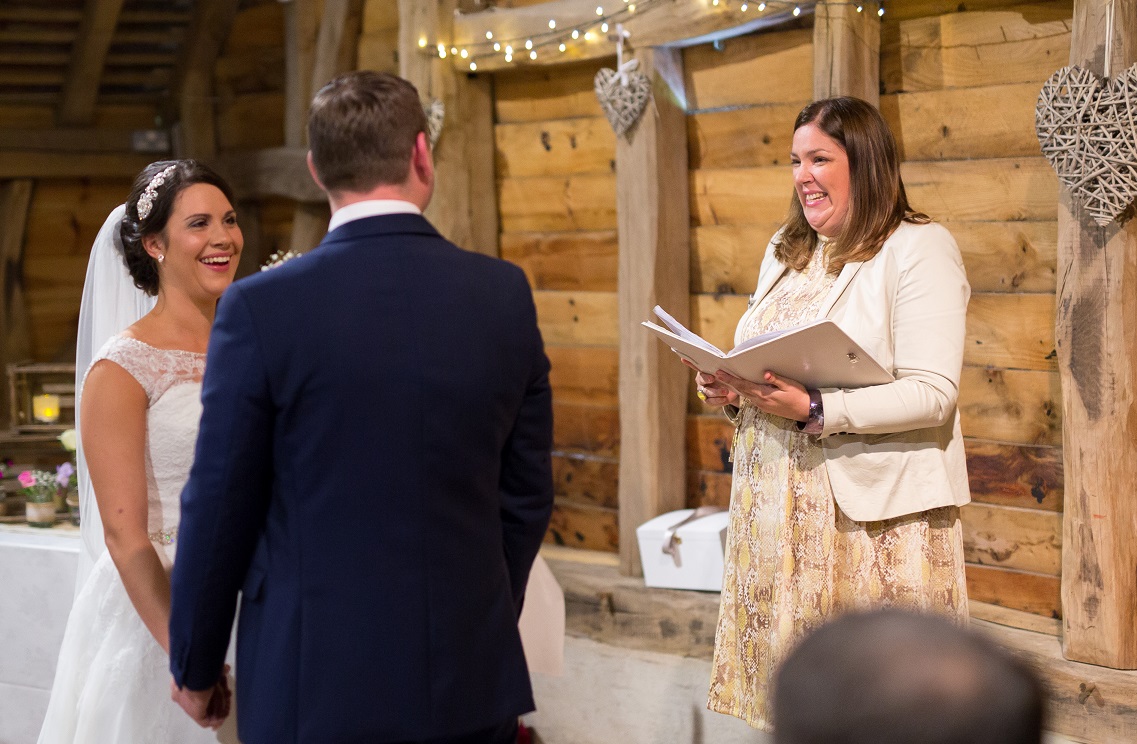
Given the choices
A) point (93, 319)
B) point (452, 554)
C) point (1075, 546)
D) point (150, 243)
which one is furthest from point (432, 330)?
point (1075, 546)

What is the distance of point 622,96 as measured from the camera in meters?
3.74

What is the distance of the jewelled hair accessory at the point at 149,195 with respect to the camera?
227 cm

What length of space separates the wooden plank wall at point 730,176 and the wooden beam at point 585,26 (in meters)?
0.12

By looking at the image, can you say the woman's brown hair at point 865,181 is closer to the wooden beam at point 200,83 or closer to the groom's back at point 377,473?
the groom's back at point 377,473

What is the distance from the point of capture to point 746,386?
2211 millimetres

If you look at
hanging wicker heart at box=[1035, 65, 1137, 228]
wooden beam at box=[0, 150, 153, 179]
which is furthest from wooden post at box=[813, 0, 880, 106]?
wooden beam at box=[0, 150, 153, 179]

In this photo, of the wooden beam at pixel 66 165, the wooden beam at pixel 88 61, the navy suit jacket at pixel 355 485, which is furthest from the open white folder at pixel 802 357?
the wooden beam at pixel 66 165

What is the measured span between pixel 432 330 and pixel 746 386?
949mm

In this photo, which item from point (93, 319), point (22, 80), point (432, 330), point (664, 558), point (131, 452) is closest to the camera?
point (432, 330)

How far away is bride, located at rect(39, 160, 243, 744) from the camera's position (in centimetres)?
197

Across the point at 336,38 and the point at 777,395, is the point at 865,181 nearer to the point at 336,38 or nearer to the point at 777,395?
the point at 777,395

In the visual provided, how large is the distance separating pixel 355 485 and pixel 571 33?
2.89m

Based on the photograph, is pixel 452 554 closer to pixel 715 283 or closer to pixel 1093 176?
pixel 1093 176

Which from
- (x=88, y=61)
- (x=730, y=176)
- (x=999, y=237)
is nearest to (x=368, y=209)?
(x=999, y=237)
